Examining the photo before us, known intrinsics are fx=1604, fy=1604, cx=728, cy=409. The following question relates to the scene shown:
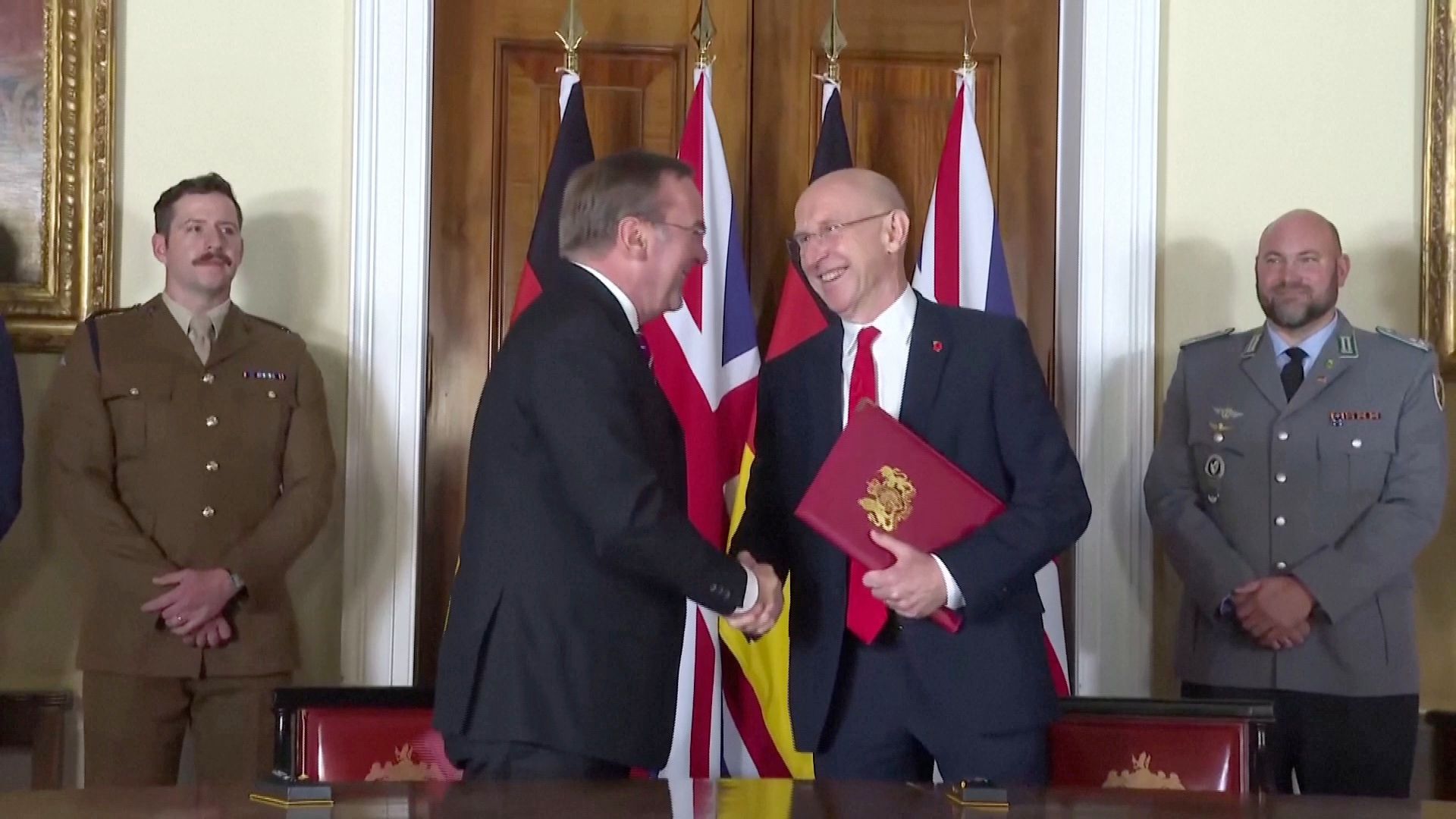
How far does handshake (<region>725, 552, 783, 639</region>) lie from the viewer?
2.49 meters

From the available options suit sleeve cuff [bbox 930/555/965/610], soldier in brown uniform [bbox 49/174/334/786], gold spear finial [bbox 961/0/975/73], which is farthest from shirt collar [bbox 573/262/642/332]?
gold spear finial [bbox 961/0/975/73]

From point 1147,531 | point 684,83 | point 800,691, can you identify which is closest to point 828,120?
point 684,83

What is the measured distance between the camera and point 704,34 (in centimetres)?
407

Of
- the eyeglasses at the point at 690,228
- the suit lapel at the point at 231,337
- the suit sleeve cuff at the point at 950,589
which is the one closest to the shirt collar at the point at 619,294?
the eyeglasses at the point at 690,228

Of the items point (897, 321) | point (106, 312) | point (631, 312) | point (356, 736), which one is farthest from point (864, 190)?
point (106, 312)

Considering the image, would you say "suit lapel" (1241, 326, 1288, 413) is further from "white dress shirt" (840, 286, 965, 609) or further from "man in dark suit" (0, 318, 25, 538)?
"man in dark suit" (0, 318, 25, 538)

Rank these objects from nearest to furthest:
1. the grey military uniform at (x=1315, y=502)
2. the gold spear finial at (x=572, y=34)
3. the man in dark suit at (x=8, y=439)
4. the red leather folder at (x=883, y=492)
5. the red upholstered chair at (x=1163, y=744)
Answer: the red upholstered chair at (x=1163, y=744), the red leather folder at (x=883, y=492), the man in dark suit at (x=8, y=439), the grey military uniform at (x=1315, y=502), the gold spear finial at (x=572, y=34)

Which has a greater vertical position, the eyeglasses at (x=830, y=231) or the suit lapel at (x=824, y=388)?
the eyeglasses at (x=830, y=231)

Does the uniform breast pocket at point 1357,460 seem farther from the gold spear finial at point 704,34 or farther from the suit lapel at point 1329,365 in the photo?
the gold spear finial at point 704,34

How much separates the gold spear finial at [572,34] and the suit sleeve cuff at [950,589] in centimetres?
192

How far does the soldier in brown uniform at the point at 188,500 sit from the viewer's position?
3428 millimetres

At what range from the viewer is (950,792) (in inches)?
75.7

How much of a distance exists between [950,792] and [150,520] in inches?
86.8

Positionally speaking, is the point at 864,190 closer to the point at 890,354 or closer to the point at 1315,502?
the point at 890,354
